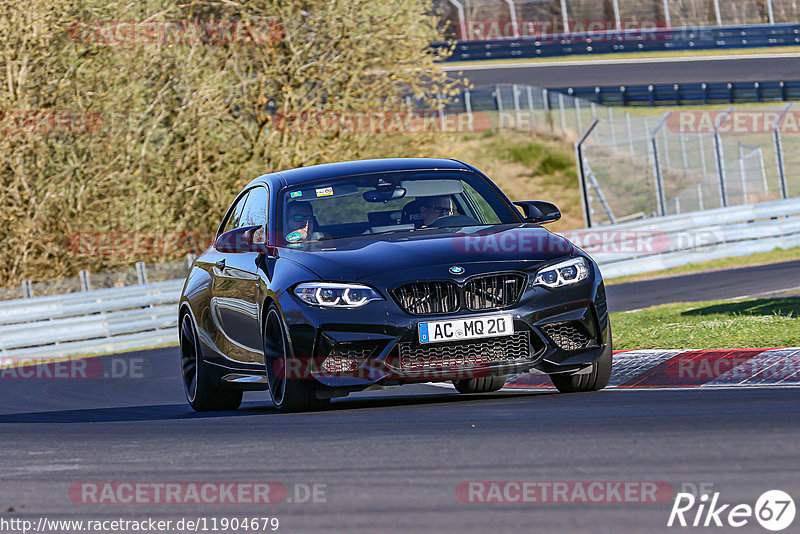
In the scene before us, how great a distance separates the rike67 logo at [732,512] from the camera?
4328 millimetres

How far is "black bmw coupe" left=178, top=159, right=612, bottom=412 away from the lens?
7707mm

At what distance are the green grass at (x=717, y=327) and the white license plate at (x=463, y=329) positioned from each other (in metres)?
3.19

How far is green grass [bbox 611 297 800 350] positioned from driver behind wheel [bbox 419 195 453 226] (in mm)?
2630

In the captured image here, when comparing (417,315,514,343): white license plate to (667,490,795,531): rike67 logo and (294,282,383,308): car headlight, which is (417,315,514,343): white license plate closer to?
(294,282,383,308): car headlight

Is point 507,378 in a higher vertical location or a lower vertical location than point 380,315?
lower

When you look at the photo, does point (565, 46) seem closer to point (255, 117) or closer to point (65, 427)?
point (255, 117)

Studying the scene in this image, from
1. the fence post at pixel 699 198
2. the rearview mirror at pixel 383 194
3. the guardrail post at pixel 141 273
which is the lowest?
the fence post at pixel 699 198

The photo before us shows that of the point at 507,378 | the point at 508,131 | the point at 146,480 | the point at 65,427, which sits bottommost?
the point at 508,131

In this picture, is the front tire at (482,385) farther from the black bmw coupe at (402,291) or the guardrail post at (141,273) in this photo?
the guardrail post at (141,273)

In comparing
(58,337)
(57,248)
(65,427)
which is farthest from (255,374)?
(57,248)

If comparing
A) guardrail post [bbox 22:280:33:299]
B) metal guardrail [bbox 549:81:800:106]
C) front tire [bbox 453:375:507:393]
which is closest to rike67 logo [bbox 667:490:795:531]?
front tire [bbox 453:375:507:393]

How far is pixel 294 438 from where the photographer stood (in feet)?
22.5

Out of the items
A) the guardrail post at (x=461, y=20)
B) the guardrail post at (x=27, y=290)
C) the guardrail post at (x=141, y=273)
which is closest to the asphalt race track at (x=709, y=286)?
the guardrail post at (x=141, y=273)

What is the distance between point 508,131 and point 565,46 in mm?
11203
